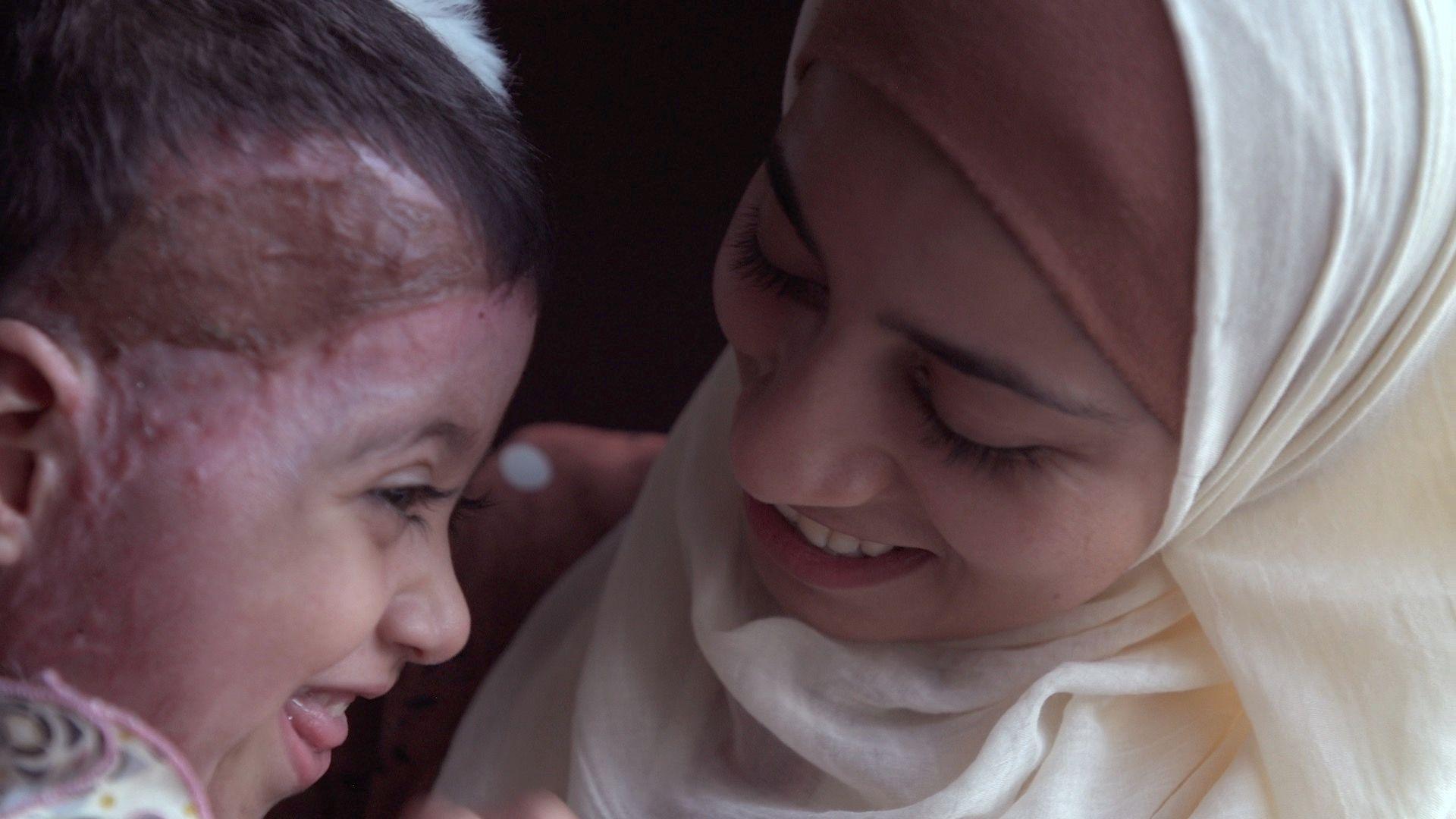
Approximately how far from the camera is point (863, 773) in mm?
1082

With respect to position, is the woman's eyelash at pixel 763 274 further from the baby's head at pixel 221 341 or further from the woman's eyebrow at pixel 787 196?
the baby's head at pixel 221 341

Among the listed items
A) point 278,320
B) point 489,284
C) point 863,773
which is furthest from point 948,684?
point 278,320

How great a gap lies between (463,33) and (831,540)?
1.75ft

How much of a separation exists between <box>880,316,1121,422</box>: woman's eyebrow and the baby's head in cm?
32

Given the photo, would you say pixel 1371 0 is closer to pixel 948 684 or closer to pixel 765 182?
pixel 765 182

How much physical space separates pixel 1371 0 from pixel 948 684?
0.64 meters

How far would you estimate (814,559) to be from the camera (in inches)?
43.7

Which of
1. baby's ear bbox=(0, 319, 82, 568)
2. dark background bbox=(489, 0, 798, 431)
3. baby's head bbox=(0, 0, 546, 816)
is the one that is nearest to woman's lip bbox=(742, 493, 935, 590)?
baby's head bbox=(0, 0, 546, 816)

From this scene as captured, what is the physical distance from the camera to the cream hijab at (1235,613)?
817 millimetres

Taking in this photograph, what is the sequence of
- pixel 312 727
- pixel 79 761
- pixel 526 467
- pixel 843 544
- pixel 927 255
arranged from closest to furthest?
pixel 79 761 < pixel 927 255 < pixel 312 727 < pixel 843 544 < pixel 526 467

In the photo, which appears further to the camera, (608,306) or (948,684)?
(608,306)

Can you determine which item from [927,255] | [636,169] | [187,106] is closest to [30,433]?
[187,106]

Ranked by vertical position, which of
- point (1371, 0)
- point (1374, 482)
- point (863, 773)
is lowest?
point (863, 773)

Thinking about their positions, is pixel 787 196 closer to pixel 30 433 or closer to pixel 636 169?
pixel 30 433
